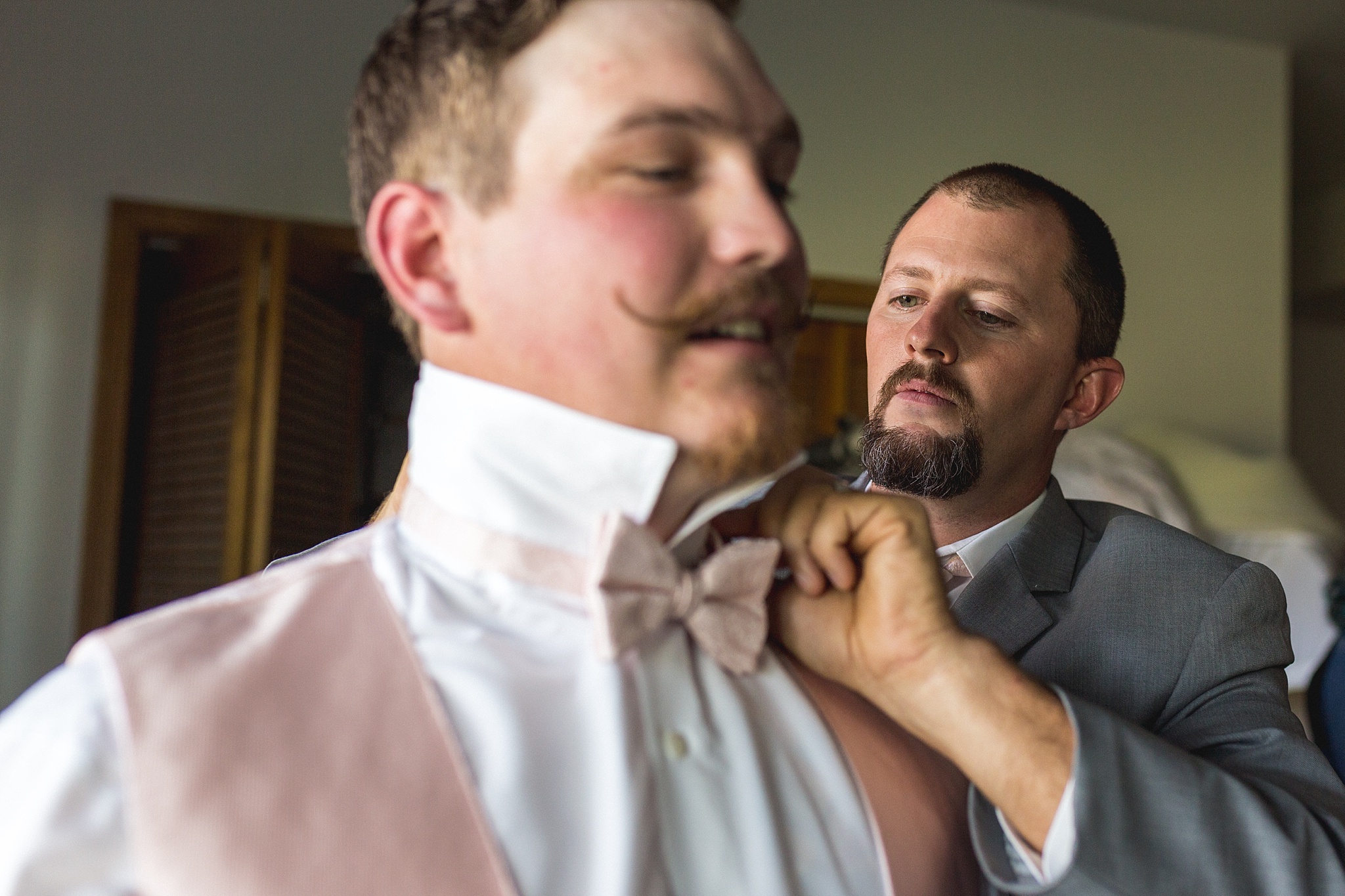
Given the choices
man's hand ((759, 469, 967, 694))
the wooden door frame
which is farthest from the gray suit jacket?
the wooden door frame

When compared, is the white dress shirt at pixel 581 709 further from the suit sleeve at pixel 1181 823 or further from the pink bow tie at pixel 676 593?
the suit sleeve at pixel 1181 823

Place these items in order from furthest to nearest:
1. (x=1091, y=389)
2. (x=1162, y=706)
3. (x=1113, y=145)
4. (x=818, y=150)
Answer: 1. (x=1113, y=145)
2. (x=818, y=150)
3. (x=1091, y=389)
4. (x=1162, y=706)

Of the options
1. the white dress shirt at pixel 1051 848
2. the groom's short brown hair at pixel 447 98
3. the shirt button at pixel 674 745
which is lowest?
the white dress shirt at pixel 1051 848

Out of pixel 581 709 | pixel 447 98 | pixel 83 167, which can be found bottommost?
pixel 581 709

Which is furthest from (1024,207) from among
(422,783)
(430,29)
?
(422,783)

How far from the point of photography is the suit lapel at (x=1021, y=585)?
1379 millimetres

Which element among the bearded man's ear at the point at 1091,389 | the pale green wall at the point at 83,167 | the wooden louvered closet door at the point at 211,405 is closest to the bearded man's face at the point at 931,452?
the bearded man's ear at the point at 1091,389

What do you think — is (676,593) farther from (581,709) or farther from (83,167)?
(83,167)

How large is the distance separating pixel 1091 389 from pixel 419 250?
131 cm

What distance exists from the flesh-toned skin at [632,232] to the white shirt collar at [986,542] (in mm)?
895

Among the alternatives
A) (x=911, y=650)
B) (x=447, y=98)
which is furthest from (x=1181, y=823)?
(x=447, y=98)

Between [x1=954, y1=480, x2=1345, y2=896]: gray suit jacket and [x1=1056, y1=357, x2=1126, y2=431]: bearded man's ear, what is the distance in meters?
0.22

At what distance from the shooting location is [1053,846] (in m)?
0.94

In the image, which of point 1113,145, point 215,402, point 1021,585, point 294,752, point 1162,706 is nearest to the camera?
point 294,752
